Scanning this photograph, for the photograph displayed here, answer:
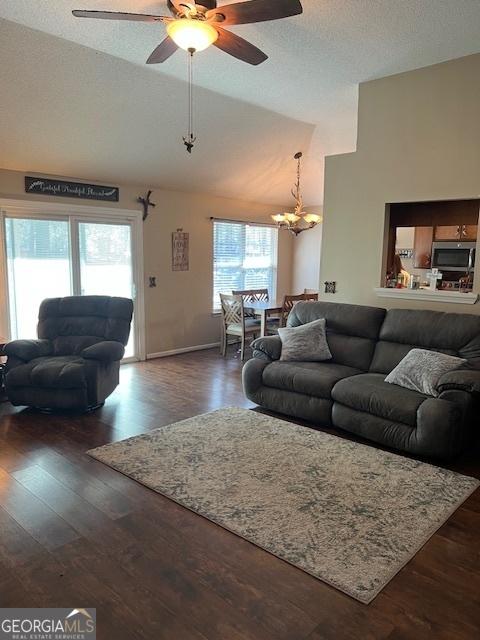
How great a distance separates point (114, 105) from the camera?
4.47 m

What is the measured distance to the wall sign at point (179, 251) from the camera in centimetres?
653

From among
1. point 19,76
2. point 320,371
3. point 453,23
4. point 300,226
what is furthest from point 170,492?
point 300,226

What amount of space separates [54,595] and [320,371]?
2.64 meters

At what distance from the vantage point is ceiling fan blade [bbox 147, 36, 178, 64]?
2.88 m

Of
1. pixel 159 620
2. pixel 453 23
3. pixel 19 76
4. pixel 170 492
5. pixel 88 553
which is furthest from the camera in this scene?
pixel 19 76

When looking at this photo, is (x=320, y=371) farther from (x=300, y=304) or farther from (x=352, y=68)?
(x=352, y=68)

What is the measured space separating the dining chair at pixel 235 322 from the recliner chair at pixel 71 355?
1976 mm

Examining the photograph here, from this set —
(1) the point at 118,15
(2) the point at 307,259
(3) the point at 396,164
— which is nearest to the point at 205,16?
(1) the point at 118,15

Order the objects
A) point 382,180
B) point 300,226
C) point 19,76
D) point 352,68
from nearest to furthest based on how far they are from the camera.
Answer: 1. point 19,76
2. point 352,68
3. point 382,180
4. point 300,226

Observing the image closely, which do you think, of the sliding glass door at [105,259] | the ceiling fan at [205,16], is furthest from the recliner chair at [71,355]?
the ceiling fan at [205,16]

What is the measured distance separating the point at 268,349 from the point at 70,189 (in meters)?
2.99

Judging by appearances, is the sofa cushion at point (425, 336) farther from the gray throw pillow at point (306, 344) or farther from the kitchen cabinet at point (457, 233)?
the kitchen cabinet at point (457, 233)

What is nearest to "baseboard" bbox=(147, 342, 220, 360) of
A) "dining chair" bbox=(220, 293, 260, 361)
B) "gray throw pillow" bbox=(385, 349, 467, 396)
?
"dining chair" bbox=(220, 293, 260, 361)

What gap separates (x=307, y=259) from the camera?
27.9 ft
